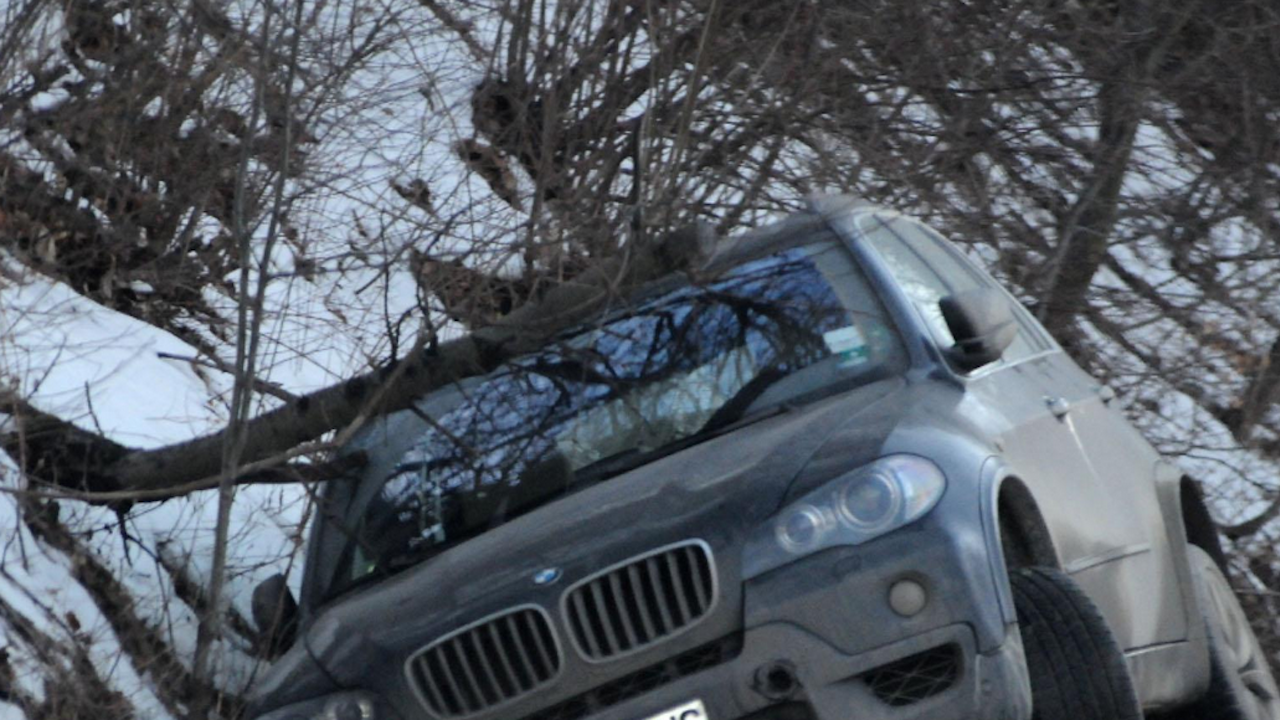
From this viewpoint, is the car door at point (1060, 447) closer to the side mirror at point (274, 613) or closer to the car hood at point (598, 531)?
the car hood at point (598, 531)

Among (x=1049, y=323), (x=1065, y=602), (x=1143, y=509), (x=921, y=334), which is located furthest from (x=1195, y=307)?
(x=1065, y=602)

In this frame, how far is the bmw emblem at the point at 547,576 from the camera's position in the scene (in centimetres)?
414

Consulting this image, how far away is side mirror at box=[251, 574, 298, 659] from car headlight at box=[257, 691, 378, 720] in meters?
1.03

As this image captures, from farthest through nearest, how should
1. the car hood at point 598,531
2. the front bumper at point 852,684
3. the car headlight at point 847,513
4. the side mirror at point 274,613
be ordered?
the side mirror at point 274,613
the car hood at point 598,531
the car headlight at point 847,513
the front bumper at point 852,684

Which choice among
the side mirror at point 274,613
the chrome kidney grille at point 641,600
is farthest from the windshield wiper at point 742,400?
the side mirror at point 274,613

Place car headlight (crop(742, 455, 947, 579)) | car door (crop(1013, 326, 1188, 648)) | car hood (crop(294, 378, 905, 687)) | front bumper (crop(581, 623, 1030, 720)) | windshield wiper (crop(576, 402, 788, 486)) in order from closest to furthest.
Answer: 1. front bumper (crop(581, 623, 1030, 720))
2. car headlight (crop(742, 455, 947, 579))
3. car hood (crop(294, 378, 905, 687))
4. windshield wiper (crop(576, 402, 788, 486))
5. car door (crop(1013, 326, 1188, 648))

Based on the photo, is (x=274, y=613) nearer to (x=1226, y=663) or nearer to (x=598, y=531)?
(x=598, y=531)

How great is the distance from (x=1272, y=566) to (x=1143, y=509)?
4.20m

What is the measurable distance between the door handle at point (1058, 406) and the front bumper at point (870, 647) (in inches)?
55.8

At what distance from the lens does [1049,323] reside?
9.66 metres

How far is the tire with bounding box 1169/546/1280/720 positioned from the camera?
5.46 m

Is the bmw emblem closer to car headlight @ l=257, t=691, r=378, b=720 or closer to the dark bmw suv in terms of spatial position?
the dark bmw suv

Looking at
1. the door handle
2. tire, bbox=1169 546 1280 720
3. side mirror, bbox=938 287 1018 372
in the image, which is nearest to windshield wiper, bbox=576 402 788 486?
side mirror, bbox=938 287 1018 372

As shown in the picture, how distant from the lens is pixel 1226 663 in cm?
549
